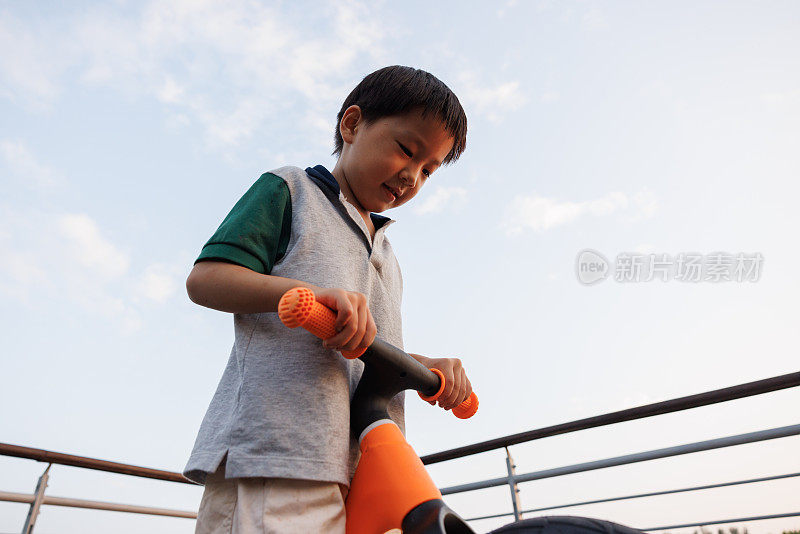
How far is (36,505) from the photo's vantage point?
1595mm

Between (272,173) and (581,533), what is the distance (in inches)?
25.9

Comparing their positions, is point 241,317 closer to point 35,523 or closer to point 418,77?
point 418,77

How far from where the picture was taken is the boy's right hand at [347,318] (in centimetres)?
53

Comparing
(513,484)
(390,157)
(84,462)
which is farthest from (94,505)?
(390,157)

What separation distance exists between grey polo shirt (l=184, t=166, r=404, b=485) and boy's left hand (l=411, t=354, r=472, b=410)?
0.25 ft

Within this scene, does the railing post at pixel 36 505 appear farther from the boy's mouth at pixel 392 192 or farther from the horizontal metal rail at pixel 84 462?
the boy's mouth at pixel 392 192

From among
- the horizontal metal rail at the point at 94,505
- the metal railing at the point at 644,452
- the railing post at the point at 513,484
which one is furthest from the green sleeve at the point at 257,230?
the railing post at the point at 513,484

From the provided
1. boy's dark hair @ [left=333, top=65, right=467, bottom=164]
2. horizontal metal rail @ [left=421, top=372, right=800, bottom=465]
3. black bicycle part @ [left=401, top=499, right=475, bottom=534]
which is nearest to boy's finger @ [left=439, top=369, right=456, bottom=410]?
black bicycle part @ [left=401, top=499, right=475, bottom=534]

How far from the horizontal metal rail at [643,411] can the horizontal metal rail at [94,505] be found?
1.29m

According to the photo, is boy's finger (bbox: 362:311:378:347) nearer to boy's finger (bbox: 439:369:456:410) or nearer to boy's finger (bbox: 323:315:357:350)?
boy's finger (bbox: 323:315:357:350)

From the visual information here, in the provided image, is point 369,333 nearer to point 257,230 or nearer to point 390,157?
point 257,230

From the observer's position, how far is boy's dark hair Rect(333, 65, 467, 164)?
899 mm

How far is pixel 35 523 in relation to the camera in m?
1.58

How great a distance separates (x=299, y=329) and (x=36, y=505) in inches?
63.5
